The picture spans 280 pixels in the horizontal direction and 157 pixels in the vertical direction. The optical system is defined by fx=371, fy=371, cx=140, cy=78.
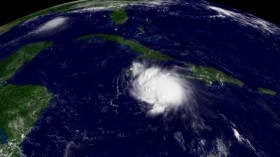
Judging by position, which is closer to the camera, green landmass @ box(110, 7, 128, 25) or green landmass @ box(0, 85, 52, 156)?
green landmass @ box(0, 85, 52, 156)

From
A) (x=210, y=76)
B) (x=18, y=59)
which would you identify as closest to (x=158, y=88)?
(x=210, y=76)

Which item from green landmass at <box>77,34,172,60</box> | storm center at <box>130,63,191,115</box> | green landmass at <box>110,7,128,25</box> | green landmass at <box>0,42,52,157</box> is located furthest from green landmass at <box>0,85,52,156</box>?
green landmass at <box>110,7,128,25</box>

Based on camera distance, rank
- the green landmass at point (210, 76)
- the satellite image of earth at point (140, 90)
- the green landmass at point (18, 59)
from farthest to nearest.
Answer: the green landmass at point (18, 59) < the green landmass at point (210, 76) < the satellite image of earth at point (140, 90)

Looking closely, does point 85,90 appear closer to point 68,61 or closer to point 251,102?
point 68,61

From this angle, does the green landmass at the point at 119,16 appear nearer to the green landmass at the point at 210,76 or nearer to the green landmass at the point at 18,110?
the green landmass at the point at 210,76

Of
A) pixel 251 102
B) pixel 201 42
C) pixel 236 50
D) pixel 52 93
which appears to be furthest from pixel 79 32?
pixel 251 102

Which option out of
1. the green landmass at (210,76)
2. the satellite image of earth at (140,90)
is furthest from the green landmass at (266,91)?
the green landmass at (210,76)

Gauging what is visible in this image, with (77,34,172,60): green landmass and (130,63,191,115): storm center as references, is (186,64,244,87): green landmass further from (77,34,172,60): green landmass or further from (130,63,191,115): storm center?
(77,34,172,60): green landmass
